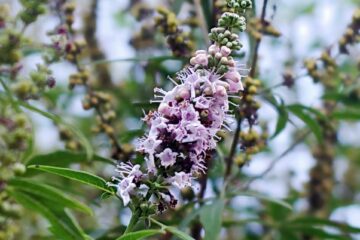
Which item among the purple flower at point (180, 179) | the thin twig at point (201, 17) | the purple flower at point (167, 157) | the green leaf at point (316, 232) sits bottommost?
the green leaf at point (316, 232)

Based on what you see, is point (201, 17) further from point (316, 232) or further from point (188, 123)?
point (188, 123)

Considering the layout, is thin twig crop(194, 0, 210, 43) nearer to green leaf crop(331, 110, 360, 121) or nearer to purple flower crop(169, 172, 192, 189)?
green leaf crop(331, 110, 360, 121)

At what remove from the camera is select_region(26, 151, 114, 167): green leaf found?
2.23m

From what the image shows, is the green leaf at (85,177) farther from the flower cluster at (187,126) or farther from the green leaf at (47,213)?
the green leaf at (47,213)

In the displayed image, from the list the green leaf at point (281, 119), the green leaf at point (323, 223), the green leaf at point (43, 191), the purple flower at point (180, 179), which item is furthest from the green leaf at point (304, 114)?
the purple flower at point (180, 179)

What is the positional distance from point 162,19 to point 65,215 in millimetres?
661

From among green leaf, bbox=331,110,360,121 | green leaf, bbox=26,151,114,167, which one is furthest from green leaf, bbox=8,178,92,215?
green leaf, bbox=331,110,360,121

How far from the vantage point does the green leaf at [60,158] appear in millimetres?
2228

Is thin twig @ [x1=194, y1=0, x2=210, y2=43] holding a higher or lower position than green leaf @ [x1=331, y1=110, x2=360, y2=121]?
higher

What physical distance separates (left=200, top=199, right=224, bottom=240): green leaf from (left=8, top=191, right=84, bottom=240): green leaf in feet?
1.12

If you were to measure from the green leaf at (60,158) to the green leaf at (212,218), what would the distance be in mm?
335

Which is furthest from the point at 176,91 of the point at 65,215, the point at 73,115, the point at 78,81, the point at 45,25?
the point at 45,25

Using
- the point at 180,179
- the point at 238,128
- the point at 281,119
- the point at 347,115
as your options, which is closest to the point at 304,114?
the point at 281,119

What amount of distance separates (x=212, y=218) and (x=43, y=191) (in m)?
0.46
